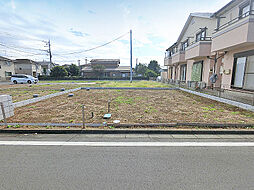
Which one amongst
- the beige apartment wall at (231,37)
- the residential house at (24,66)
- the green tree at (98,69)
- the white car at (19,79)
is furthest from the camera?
the green tree at (98,69)

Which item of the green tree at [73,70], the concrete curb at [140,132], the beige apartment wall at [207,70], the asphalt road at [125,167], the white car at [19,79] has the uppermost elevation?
the green tree at [73,70]

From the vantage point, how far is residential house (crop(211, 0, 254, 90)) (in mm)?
6230

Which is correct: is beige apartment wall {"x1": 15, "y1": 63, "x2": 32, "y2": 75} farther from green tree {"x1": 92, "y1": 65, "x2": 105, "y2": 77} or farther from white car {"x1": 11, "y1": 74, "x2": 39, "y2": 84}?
green tree {"x1": 92, "y1": 65, "x2": 105, "y2": 77}

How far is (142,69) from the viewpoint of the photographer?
141 ft

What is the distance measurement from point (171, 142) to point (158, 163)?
888 millimetres

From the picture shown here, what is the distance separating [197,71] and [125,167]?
511 inches

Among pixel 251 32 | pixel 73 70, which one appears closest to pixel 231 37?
pixel 251 32

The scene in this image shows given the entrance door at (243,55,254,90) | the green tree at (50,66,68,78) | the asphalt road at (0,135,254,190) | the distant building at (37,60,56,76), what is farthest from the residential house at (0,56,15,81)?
the entrance door at (243,55,254,90)

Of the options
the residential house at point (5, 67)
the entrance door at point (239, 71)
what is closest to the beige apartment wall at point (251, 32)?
the entrance door at point (239, 71)

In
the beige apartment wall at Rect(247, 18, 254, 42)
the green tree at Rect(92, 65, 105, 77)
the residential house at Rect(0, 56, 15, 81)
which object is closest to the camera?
the beige apartment wall at Rect(247, 18, 254, 42)

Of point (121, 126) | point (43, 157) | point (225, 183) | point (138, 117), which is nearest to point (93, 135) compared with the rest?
point (121, 126)

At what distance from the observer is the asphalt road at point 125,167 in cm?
186

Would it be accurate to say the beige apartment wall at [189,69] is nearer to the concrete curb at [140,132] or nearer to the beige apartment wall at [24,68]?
the concrete curb at [140,132]

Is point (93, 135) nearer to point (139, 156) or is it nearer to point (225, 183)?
point (139, 156)
